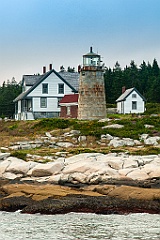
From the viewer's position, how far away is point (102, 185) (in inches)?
1076

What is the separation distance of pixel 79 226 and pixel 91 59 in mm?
34358

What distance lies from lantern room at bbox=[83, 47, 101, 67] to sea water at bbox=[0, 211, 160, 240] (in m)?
31.5

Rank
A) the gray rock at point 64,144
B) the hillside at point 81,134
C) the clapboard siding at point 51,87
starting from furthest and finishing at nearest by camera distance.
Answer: the clapboard siding at point 51,87, the gray rock at point 64,144, the hillside at point 81,134

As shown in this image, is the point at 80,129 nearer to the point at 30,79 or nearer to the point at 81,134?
the point at 81,134

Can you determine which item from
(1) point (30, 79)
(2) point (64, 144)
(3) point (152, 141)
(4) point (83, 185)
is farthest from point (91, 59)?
(4) point (83, 185)

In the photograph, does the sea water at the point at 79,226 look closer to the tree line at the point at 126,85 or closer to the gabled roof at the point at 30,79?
the gabled roof at the point at 30,79

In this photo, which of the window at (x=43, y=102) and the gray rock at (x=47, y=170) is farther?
the window at (x=43, y=102)

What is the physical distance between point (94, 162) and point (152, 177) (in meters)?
3.90

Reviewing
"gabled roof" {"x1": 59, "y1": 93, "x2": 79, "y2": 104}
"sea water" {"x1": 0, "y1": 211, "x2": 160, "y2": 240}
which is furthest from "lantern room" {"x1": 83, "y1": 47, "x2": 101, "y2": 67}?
"sea water" {"x1": 0, "y1": 211, "x2": 160, "y2": 240}

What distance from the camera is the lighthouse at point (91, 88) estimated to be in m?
53.8

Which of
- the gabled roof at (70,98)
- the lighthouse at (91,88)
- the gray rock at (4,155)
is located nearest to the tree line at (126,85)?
the gabled roof at (70,98)

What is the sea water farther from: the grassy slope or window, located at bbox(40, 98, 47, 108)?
window, located at bbox(40, 98, 47, 108)

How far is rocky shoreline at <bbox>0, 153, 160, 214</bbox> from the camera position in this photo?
2377 cm

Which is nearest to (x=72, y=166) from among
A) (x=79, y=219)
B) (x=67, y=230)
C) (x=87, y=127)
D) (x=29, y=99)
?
(x=79, y=219)
